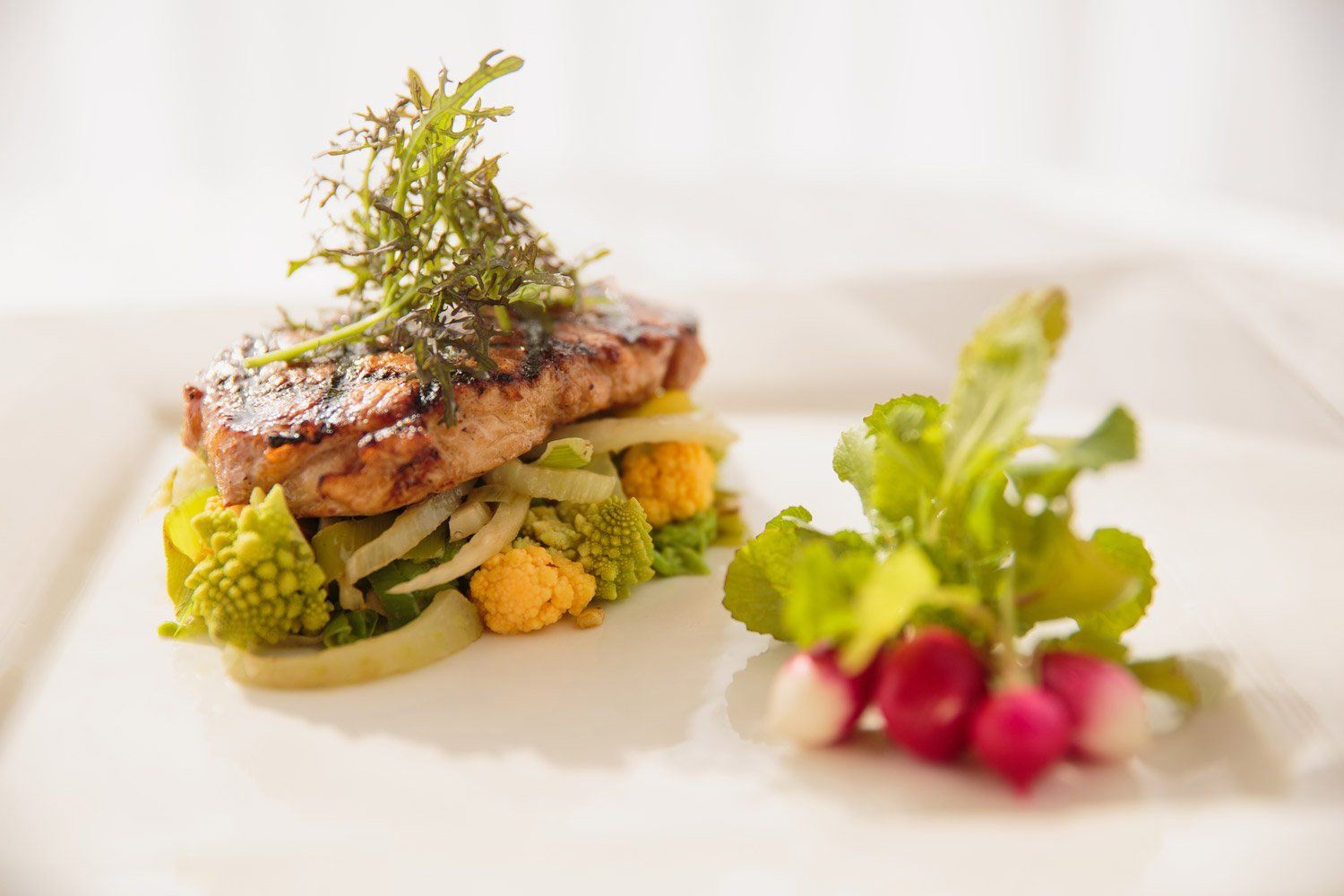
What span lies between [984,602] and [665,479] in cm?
137

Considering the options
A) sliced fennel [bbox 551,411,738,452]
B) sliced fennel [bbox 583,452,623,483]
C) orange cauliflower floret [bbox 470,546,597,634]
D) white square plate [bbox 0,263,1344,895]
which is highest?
sliced fennel [bbox 551,411,738,452]

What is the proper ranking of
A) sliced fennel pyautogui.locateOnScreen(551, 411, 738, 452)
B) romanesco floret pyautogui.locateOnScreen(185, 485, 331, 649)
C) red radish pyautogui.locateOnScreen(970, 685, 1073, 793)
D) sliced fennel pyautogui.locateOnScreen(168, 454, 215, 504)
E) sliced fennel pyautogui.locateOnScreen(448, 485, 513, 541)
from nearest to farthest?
red radish pyautogui.locateOnScreen(970, 685, 1073, 793), romanesco floret pyautogui.locateOnScreen(185, 485, 331, 649), sliced fennel pyautogui.locateOnScreen(448, 485, 513, 541), sliced fennel pyautogui.locateOnScreen(168, 454, 215, 504), sliced fennel pyautogui.locateOnScreen(551, 411, 738, 452)

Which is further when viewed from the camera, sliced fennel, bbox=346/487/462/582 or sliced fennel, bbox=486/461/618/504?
sliced fennel, bbox=486/461/618/504

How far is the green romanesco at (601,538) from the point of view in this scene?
143 inches

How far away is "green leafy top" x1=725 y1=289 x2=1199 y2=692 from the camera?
2.56 metres

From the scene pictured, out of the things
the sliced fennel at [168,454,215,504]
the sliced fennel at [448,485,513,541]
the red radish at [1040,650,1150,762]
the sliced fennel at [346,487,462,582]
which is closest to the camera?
the red radish at [1040,650,1150,762]

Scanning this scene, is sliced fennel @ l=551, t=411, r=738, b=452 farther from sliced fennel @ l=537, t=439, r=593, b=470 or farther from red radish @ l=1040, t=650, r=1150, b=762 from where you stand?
red radish @ l=1040, t=650, r=1150, b=762

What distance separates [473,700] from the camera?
→ 10.4 feet

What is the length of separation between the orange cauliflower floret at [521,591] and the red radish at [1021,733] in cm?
131

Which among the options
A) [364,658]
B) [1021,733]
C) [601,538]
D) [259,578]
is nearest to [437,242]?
[601,538]

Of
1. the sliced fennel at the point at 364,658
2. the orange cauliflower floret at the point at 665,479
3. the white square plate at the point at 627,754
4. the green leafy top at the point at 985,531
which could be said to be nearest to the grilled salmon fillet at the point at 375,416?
the orange cauliflower floret at the point at 665,479

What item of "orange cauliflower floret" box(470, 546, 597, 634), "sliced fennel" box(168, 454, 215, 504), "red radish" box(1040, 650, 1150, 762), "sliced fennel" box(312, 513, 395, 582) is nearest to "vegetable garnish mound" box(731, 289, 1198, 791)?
"red radish" box(1040, 650, 1150, 762)

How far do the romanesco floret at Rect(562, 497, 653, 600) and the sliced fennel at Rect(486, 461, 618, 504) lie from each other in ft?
0.16

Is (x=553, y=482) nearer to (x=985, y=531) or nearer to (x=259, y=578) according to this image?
(x=259, y=578)
